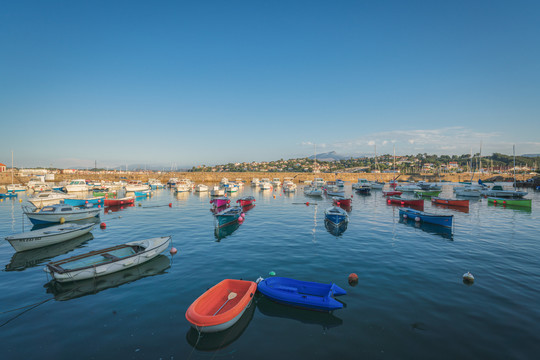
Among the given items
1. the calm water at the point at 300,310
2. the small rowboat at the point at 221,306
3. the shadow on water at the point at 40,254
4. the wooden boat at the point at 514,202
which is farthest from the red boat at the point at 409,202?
the shadow on water at the point at 40,254

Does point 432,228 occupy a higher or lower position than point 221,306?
lower

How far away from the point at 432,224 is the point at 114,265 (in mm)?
31606

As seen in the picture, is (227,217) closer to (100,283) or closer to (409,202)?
(100,283)

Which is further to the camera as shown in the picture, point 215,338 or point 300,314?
point 300,314

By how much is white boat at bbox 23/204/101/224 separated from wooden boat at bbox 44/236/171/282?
1756 cm

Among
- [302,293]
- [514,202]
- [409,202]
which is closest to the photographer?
[302,293]

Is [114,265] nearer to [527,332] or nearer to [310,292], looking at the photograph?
[310,292]

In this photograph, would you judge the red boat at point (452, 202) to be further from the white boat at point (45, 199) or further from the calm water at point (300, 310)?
the white boat at point (45, 199)

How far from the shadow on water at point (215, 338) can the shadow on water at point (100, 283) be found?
23.4 ft

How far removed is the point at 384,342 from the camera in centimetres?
919

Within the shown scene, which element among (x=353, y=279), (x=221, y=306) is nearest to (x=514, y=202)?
(x=353, y=279)

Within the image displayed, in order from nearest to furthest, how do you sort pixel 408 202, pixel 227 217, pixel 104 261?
pixel 104 261, pixel 227 217, pixel 408 202

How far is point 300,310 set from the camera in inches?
447

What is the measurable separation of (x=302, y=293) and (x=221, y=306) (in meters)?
3.91
